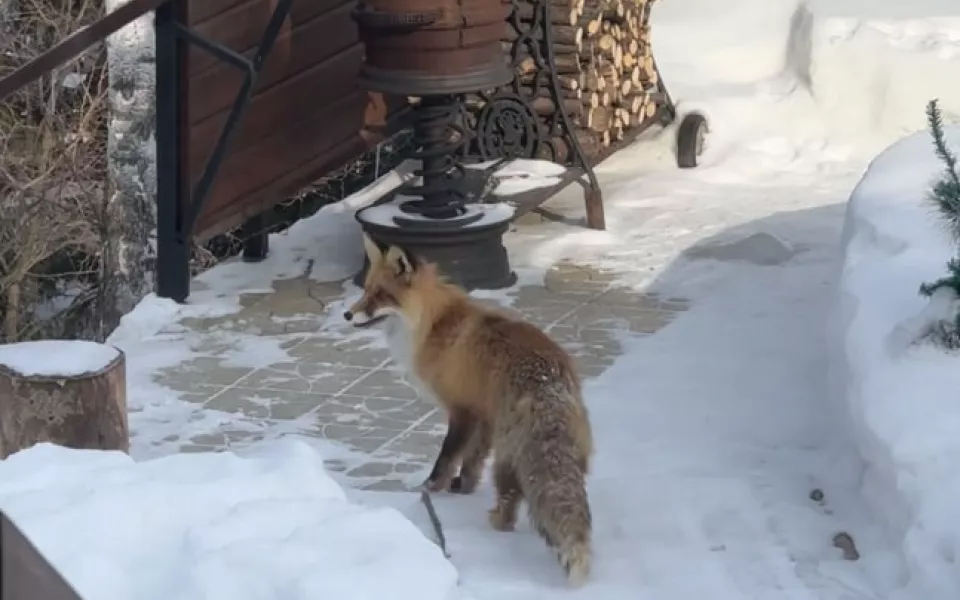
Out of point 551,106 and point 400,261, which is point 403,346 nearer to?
point 400,261

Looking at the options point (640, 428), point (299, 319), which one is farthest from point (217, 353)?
point (640, 428)

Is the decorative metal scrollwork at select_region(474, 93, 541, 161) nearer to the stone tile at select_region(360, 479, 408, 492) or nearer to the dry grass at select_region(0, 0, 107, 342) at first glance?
the dry grass at select_region(0, 0, 107, 342)

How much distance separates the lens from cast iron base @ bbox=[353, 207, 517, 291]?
577 cm

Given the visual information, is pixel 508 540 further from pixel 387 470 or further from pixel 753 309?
pixel 753 309

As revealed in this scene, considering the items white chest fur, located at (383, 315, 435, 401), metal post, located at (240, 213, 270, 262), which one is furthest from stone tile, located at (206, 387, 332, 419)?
metal post, located at (240, 213, 270, 262)

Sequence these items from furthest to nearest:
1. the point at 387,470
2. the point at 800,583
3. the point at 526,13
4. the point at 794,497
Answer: the point at 526,13 < the point at 387,470 < the point at 794,497 < the point at 800,583

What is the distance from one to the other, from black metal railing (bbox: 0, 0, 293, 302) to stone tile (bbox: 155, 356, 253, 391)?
0.71 m

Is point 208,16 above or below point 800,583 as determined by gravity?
above

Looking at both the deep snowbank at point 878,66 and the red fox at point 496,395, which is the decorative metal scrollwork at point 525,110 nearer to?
the deep snowbank at point 878,66

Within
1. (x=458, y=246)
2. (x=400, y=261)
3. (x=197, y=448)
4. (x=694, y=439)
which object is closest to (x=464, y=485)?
(x=400, y=261)

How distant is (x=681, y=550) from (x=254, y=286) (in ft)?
9.58

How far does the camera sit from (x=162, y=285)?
5840mm

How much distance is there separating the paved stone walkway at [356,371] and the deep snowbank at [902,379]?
1.00 metres

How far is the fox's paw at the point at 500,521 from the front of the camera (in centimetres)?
367
